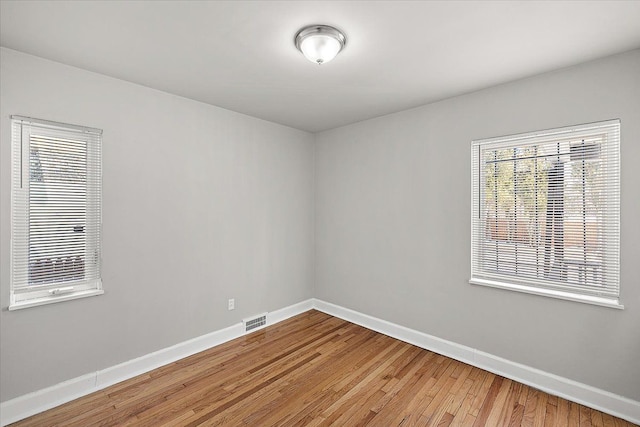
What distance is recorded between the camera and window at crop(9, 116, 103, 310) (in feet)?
7.06

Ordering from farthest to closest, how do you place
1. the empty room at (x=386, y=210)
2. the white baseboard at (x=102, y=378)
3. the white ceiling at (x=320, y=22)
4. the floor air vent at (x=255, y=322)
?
the floor air vent at (x=255, y=322) → the white baseboard at (x=102, y=378) → the empty room at (x=386, y=210) → the white ceiling at (x=320, y=22)

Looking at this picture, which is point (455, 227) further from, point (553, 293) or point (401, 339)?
point (401, 339)

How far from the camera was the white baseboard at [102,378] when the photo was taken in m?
2.10

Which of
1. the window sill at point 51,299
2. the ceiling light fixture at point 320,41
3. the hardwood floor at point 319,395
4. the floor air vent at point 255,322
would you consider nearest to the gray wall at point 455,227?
the hardwood floor at point 319,395

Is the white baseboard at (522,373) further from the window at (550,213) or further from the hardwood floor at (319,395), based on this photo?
the window at (550,213)

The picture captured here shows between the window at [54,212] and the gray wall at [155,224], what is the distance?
0.06 meters

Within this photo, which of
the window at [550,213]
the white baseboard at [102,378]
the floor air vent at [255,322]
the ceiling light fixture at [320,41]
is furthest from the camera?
the floor air vent at [255,322]

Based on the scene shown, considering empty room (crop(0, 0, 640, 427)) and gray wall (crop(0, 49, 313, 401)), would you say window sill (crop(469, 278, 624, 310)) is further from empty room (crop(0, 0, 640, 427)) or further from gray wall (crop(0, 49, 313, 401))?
gray wall (crop(0, 49, 313, 401))

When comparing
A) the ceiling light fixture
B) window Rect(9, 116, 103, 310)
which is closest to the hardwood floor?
window Rect(9, 116, 103, 310)

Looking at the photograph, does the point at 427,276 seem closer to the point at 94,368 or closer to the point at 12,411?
the point at 94,368

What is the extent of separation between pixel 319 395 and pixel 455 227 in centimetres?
207

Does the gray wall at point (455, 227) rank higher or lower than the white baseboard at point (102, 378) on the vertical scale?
higher

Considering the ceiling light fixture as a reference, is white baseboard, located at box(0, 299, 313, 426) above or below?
below

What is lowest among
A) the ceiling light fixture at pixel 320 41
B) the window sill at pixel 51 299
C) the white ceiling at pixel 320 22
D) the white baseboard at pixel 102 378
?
the white baseboard at pixel 102 378
